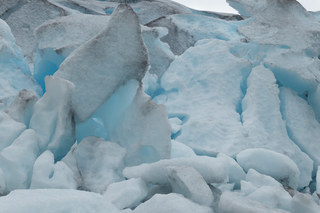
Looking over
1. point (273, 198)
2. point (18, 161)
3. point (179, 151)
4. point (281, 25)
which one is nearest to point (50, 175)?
point (18, 161)

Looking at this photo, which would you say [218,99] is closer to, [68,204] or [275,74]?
[275,74]

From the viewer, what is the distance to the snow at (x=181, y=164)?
1.61 m

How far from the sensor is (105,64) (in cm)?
206

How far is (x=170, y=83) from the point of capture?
10.7ft

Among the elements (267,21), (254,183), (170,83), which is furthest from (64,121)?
(267,21)

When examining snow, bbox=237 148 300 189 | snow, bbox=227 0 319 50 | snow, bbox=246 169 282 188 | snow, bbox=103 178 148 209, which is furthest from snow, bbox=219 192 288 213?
snow, bbox=227 0 319 50

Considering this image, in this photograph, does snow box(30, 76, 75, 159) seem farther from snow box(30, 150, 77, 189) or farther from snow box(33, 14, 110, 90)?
snow box(33, 14, 110, 90)

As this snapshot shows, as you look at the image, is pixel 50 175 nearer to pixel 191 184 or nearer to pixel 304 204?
pixel 191 184

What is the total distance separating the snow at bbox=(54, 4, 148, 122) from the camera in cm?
201

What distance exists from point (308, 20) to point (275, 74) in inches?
29.2

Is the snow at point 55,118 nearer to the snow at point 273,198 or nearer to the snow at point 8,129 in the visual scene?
the snow at point 8,129

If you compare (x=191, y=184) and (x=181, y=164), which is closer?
(x=191, y=184)

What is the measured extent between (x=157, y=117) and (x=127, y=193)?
57 cm

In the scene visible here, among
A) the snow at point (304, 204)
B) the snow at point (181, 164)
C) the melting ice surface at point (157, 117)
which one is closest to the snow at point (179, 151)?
the melting ice surface at point (157, 117)
